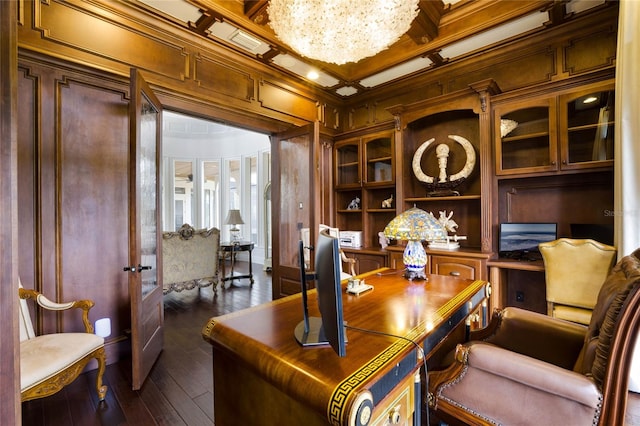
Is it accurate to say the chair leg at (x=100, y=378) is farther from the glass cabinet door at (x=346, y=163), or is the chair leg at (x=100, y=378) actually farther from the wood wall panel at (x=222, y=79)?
the glass cabinet door at (x=346, y=163)

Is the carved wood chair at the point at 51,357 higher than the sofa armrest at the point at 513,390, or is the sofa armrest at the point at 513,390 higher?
the sofa armrest at the point at 513,390

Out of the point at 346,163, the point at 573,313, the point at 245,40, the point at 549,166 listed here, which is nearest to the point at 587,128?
the point at 549,166

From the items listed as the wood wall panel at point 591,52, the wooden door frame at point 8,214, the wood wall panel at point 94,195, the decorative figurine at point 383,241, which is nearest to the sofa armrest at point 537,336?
the wooden door frame at point 8,214

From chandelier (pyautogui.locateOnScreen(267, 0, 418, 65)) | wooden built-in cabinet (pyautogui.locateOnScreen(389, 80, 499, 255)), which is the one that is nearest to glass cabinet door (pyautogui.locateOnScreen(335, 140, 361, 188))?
wooden built-in cabinet (pyautogui.locateOnScreen(389, 80, 499, 255))

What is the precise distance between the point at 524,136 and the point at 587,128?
477 mm

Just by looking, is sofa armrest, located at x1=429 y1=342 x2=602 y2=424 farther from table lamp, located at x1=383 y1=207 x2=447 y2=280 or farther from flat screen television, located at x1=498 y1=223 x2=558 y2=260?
flat screen television, located at x1=498 y1=223 x2=558 y2=260

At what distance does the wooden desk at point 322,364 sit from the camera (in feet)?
2.74

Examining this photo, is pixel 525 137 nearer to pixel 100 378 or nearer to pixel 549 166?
pixel 549 166

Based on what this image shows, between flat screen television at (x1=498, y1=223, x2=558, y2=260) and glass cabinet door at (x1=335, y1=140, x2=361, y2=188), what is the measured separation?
2.11 metres

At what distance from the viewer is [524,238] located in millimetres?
2930

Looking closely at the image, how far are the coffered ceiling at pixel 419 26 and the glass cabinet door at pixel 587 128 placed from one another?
813mm

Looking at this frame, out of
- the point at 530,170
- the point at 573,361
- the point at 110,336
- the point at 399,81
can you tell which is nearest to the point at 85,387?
the point at 110,336

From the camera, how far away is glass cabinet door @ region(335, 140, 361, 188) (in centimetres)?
448

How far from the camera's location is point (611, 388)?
976 millimetres
